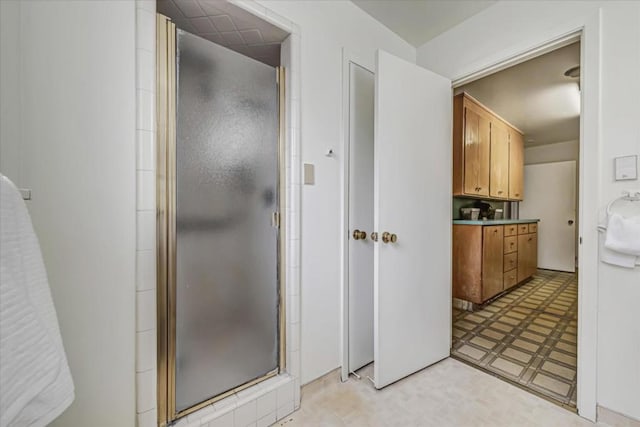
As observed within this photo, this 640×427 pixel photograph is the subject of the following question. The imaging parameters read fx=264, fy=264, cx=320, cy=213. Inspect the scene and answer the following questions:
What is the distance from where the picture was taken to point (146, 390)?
102 centimetres

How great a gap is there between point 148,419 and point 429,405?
1.37 metres

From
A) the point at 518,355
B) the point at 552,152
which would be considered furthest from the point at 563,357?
the point at 552,152

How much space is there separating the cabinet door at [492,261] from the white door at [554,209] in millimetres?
2452

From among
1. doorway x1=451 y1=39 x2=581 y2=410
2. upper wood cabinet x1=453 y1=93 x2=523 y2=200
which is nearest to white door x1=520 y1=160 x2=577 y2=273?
doorway x1=451 y1=39 x2=581 y2=410

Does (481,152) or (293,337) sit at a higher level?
(481,152)

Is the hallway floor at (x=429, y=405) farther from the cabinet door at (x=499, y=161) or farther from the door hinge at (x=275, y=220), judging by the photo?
the cabinet door at (x=499, y=161)

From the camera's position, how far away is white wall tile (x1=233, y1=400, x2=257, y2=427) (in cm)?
122

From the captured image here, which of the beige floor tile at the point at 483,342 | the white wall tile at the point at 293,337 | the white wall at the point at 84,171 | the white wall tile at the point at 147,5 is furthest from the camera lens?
the beige floor tile at the point at 483,342

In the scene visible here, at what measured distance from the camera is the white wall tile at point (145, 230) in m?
1.02

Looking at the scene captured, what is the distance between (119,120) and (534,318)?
3606 millimetres

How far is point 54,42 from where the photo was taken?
87 cm

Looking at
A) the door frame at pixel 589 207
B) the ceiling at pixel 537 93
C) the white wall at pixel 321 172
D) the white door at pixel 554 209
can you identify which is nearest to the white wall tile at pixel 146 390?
the white wall at pixel 321 172

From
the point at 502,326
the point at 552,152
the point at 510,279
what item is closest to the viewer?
the point at 502,326

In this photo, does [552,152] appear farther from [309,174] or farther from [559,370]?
[309,174]
